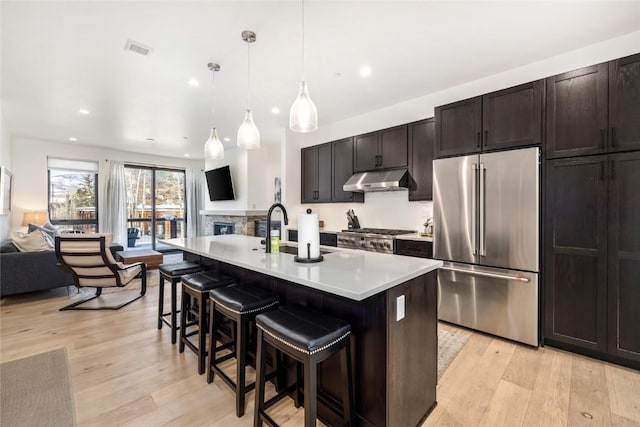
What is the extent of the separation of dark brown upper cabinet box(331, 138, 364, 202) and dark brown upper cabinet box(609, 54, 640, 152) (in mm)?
2934

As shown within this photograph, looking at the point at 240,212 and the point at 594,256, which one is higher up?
the point at 240,212

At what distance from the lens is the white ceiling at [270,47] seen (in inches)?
83.6

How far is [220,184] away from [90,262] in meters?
3.74

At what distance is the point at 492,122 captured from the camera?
2.85 m

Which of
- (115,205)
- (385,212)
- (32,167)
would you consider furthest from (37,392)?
(32,167)

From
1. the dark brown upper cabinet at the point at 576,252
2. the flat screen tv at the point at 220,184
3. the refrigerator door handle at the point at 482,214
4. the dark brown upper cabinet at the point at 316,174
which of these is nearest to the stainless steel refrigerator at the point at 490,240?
the refrigerator door handle at the point at 482,214

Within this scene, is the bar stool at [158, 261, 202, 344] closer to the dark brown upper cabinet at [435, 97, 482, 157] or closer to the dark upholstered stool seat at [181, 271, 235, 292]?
the dark upholstered stool seat at [181, 271, 235, 292]

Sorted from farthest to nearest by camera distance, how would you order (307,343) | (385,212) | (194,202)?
(194,202) < (385,212) < (307,343)

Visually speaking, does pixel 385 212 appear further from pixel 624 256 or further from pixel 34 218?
pixel 34 218

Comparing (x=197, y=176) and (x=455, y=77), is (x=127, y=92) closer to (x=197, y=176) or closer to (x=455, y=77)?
(x=455, y=77)

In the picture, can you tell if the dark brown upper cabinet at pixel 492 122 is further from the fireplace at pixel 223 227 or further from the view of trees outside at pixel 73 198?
the view of trees outside at pixel 73 198

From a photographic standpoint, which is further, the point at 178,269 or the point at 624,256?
the point at 178,269

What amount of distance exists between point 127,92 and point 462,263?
4585 mm

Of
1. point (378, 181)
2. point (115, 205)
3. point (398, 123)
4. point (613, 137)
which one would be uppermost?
point (398, 123)
